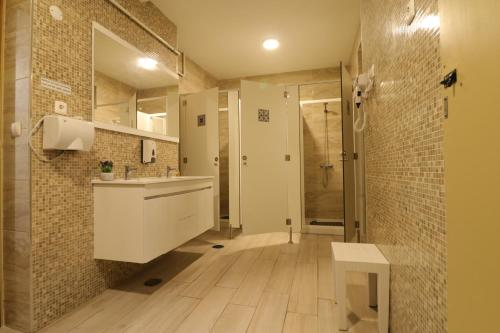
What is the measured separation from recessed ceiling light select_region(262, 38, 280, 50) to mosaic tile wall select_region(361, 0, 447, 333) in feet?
6.28

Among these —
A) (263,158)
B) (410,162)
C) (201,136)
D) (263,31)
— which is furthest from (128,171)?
(263,31)

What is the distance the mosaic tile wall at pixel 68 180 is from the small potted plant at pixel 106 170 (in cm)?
5

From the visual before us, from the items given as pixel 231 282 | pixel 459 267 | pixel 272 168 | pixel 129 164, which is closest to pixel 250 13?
pixel 272 168

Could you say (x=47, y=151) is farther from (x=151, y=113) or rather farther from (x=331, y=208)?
(x=331, y=208)

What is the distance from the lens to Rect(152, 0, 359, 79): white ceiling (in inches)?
104

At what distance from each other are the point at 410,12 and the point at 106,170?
203 cm

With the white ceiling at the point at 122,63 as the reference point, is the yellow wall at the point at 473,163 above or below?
below

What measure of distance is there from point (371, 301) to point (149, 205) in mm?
1675

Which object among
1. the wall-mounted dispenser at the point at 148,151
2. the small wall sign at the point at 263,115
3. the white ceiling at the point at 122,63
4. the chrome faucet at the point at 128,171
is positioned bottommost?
the chrome faucet at the point at 128,171

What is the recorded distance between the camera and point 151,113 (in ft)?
8.52

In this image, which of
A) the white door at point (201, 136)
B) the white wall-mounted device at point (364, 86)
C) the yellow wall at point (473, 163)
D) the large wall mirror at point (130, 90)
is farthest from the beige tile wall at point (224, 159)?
the yellow wall at point (473, 163)

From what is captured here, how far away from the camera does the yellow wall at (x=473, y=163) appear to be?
52 centimetres

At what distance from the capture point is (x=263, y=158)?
3209mm

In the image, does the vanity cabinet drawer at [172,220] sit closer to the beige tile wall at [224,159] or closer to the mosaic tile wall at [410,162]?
the mosaic tile wall at [410,162]
